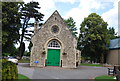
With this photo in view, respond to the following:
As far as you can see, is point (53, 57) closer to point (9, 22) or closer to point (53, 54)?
point (53, 54)

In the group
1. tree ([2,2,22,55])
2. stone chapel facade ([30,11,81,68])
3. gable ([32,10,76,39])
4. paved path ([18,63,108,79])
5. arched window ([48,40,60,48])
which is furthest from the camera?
gable ([32,10,76,39])

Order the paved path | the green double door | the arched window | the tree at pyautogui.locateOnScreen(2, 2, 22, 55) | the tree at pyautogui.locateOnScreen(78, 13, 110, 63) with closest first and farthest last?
the tree at pyautogui.locateOnScreen(2, 2, 22, 55) → the paved path → the green double door → the arched window → the tree at pyautogui.locateOnScreen(78, 13, 110, 63)

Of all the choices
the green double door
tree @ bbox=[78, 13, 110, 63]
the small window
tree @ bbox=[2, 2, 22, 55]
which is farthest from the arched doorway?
tree @ bbox=[78, 13, 110, 63]

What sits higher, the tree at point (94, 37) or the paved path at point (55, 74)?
the tree at point (94, 37)

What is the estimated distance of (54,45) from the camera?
24.2 meters

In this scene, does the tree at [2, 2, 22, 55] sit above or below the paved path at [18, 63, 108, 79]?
above

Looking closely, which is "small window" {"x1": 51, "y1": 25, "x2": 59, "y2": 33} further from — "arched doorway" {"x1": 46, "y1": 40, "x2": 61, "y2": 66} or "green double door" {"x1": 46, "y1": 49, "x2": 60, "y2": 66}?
"green double door" {"x1": 46, "y1": 49, "x2": 60, "y2": 66}

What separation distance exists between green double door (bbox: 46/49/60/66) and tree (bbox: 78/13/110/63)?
16.8m

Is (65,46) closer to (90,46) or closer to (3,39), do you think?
(3,39)

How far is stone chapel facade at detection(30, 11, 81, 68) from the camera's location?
76.2 feet

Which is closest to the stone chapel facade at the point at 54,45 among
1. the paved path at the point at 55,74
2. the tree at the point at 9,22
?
the paved path at the point at 55,74

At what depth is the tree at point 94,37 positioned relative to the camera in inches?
1556

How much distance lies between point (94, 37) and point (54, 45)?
16907 mm

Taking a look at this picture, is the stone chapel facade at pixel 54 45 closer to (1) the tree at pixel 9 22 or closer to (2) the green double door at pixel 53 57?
(2) the green double door at pixel 53 57
